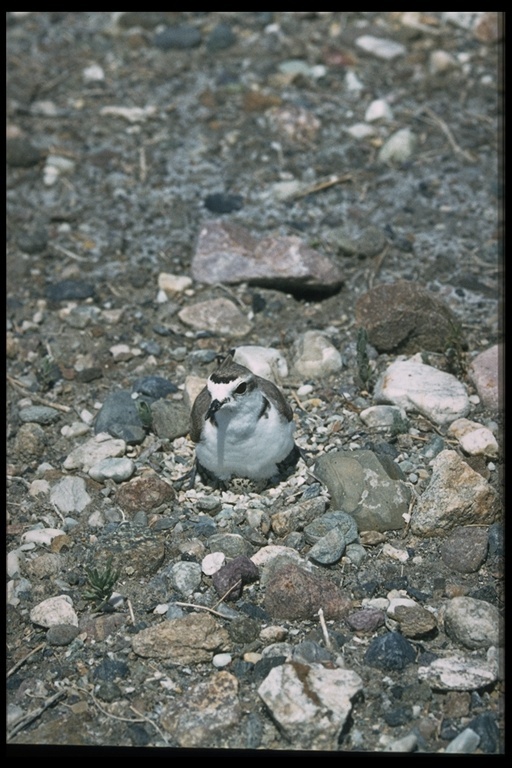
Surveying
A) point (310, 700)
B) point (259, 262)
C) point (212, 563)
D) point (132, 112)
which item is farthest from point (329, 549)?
point (132, 112)

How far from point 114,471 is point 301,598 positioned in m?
1.85

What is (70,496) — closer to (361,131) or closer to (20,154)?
(20,154)

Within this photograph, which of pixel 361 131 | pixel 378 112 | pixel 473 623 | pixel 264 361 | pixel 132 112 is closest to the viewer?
pixel 473 623

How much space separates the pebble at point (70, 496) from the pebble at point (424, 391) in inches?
92.1

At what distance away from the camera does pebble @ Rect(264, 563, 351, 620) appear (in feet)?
19.5

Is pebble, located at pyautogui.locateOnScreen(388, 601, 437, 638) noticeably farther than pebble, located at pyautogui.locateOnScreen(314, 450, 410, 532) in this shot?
No

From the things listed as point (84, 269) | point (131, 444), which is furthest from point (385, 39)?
point (131, 444)

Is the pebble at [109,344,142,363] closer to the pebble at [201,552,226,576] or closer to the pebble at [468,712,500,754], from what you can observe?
the pebble at [201,552,226,576]

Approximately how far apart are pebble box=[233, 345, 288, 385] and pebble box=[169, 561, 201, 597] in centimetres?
197

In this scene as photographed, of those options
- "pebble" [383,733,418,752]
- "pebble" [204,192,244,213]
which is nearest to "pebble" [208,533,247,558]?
"pebble" [383,733,418,752]

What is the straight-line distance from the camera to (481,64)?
447 inches

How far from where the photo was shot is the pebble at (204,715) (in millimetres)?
5301

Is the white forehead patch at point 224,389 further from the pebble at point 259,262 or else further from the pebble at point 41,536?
the pebble at point 259,262

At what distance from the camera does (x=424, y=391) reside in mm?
7520
